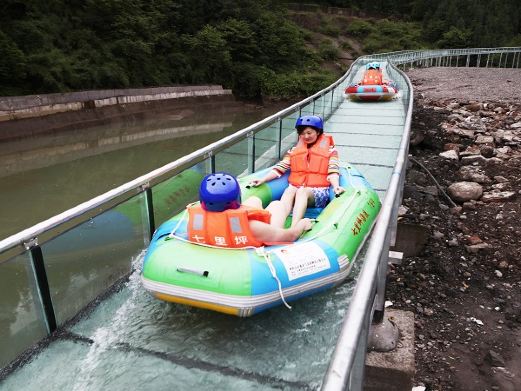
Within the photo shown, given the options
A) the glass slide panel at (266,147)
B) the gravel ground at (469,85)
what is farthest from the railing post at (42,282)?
the gravel ground at (469,85)

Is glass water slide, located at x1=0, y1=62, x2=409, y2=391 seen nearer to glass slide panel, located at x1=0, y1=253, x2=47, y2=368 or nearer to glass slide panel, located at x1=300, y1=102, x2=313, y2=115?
glass slide panel, located at x1=0, y1=253, x2=47, y2=368

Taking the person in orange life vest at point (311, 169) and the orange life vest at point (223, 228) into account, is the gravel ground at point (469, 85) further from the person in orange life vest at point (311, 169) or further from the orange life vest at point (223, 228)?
the orange life vest at point (223, 228)

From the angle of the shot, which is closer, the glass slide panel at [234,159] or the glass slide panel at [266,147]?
the glass slide panel at [234,159]

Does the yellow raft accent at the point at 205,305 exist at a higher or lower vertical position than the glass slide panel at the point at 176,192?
lower

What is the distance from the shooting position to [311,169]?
555 cm

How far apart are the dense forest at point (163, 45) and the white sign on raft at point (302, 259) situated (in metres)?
20.1

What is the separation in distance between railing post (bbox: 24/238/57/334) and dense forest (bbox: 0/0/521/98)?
63.7 ft

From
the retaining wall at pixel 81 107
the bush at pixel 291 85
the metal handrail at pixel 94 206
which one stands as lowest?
the bush at pixel 291 85

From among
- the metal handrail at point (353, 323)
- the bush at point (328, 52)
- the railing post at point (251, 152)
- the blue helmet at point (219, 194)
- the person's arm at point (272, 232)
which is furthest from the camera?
the bush at point (328, 52)

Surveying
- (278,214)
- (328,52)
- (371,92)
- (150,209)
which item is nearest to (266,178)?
(278,214)

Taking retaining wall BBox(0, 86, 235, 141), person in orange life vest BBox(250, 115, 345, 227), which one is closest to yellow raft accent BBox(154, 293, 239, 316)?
person in orange life vest BBox(250, 115, 345, 227)

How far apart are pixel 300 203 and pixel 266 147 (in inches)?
109

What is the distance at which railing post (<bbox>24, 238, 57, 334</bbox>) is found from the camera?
3071mm

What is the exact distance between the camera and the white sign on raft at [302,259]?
3.41 m
